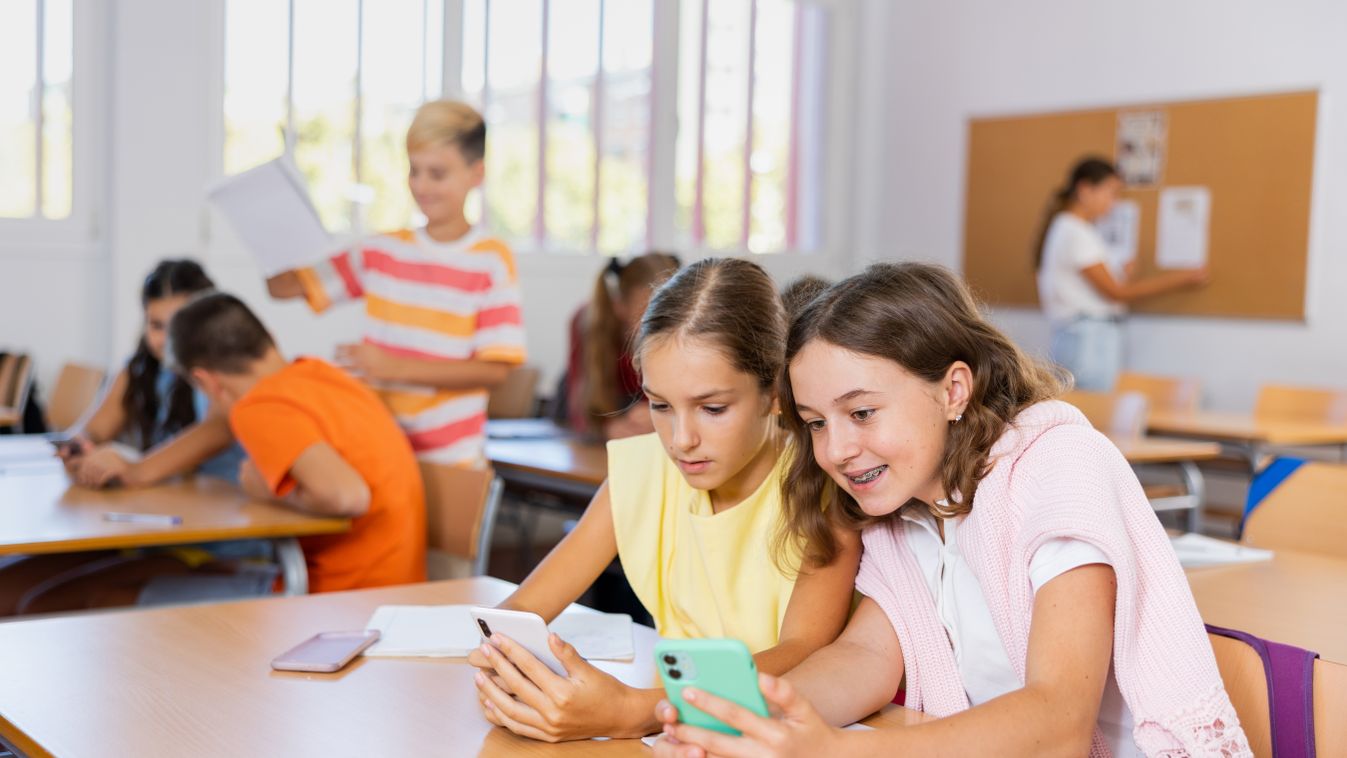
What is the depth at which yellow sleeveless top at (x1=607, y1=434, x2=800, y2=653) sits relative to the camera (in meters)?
1.74

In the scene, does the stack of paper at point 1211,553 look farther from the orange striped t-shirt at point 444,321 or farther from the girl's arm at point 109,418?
the girl's arm at point 109,418

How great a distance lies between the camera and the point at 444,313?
10.6ft

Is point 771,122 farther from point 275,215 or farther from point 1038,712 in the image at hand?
point 1038,712

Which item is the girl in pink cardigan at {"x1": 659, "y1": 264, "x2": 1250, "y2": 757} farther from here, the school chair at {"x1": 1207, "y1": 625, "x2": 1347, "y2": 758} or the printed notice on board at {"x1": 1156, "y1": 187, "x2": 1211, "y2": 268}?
the printed notice on board at {"x1": 1156, "y1": 187, "x2": 1211, "y2": 268}

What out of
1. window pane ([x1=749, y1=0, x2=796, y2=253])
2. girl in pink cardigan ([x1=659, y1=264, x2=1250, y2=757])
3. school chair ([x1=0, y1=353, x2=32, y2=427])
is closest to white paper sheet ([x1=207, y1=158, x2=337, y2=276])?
girl in pink cardigan ([x1=659, y1=264, x2=1250, y2=757])

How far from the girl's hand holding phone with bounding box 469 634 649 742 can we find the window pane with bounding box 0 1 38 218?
16.3 feet

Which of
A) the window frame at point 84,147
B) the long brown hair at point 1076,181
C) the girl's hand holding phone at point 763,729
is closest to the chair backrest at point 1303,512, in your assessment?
the girl's hand holding phone at point 763,729

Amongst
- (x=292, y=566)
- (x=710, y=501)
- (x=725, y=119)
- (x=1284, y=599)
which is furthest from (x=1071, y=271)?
(x=710, y=501)

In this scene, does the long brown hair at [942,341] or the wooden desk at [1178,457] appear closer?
the long brown hair at [942,341]

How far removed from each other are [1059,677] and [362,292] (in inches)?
95.5

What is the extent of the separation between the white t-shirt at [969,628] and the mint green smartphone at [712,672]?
0.45m

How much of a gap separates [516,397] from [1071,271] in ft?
9.05

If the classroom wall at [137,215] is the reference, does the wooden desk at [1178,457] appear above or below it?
below

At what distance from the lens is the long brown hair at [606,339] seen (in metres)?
3.93
